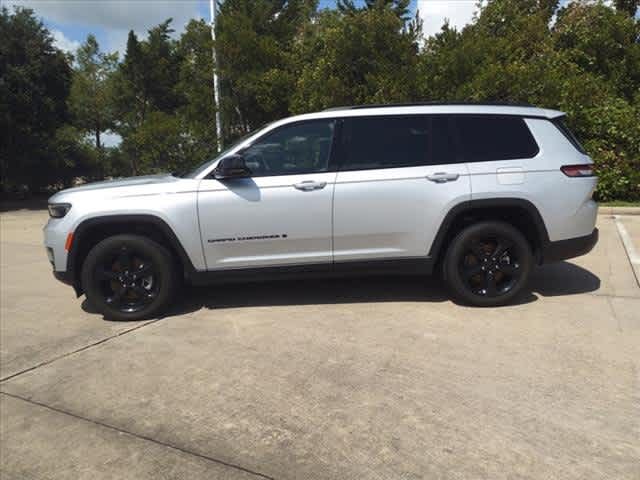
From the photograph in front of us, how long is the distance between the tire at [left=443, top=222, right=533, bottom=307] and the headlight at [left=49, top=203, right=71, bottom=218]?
11.2 feet

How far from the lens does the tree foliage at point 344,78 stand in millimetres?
11078

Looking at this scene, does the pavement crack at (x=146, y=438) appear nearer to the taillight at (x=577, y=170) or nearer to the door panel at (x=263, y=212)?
the door panel at (x=263, y=212)

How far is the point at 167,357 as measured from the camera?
3838 mm

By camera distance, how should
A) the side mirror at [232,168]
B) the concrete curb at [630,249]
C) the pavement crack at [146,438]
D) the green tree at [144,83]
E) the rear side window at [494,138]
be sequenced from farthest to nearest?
the green tree at [144,83] < the concrete curb at [630,249] < the rear side window at [494,138] < the side mirror at [232,168] < the pavement crack at [146,438]

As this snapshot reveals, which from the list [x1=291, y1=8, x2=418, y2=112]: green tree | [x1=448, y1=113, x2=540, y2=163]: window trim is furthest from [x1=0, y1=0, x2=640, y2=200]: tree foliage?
[x1=448, y1=113, x2=540, y2=163]: window trim

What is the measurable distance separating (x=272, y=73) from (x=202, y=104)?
8.10ft

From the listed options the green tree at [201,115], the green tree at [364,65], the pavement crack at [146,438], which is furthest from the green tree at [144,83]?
the pavement crack at [146,438]

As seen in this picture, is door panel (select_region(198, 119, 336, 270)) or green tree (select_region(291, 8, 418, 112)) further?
green tree (select_region(291, 8, 418, 112))

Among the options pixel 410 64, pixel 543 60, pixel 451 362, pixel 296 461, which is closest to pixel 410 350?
pixel 451 362

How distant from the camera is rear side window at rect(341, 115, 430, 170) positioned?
451 centimetres

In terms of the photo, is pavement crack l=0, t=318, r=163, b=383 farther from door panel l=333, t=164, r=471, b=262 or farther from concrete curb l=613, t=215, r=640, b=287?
concrete curb l=613, t=215, r=640, b=287

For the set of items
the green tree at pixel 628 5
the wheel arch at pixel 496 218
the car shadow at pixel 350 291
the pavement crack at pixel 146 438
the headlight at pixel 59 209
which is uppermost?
the green tree at pixel 628 5

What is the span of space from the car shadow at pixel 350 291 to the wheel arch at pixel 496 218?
57cm

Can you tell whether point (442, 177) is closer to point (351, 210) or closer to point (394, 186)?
point (394, 186)
